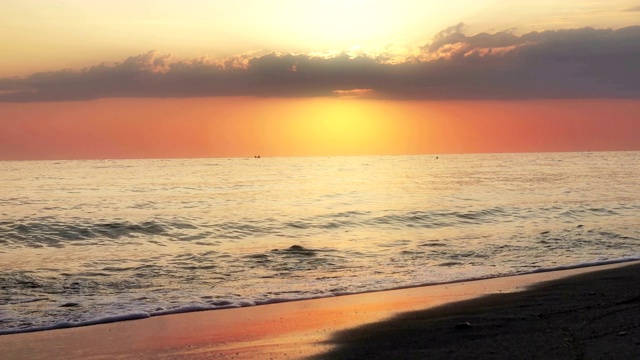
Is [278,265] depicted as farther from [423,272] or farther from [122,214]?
[122,214]

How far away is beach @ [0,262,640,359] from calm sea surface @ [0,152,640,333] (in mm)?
1288

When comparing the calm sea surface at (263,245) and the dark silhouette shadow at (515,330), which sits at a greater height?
the dark silhouette shadow at (515,330)

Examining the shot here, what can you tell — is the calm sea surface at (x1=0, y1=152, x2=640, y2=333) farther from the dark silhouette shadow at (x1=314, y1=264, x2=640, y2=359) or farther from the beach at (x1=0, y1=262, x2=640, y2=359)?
the dark silhouette shadow at (x1=314, y1=264, x2=640, y2=359)

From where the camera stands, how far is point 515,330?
8398 mm

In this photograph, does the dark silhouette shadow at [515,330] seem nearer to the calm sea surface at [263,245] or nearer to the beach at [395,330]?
the beach at [395,330]

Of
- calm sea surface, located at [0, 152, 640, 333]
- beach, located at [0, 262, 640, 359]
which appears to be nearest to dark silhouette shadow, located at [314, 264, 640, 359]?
beach, located at [0, 262, 640, 359]

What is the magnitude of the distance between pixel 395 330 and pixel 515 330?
1.61 m

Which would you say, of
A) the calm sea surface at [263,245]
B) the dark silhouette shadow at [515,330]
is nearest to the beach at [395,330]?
the dark silhouette shadow at [515,330]

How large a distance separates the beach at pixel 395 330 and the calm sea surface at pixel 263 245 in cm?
129

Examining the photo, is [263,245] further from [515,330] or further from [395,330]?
[515,330]

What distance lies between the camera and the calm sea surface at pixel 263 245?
13.5 m

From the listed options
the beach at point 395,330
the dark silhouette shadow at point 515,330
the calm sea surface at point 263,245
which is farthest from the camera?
the calm sea surface at point 263,245

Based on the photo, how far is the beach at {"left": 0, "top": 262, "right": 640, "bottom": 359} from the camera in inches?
301

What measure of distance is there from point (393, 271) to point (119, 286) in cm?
659
